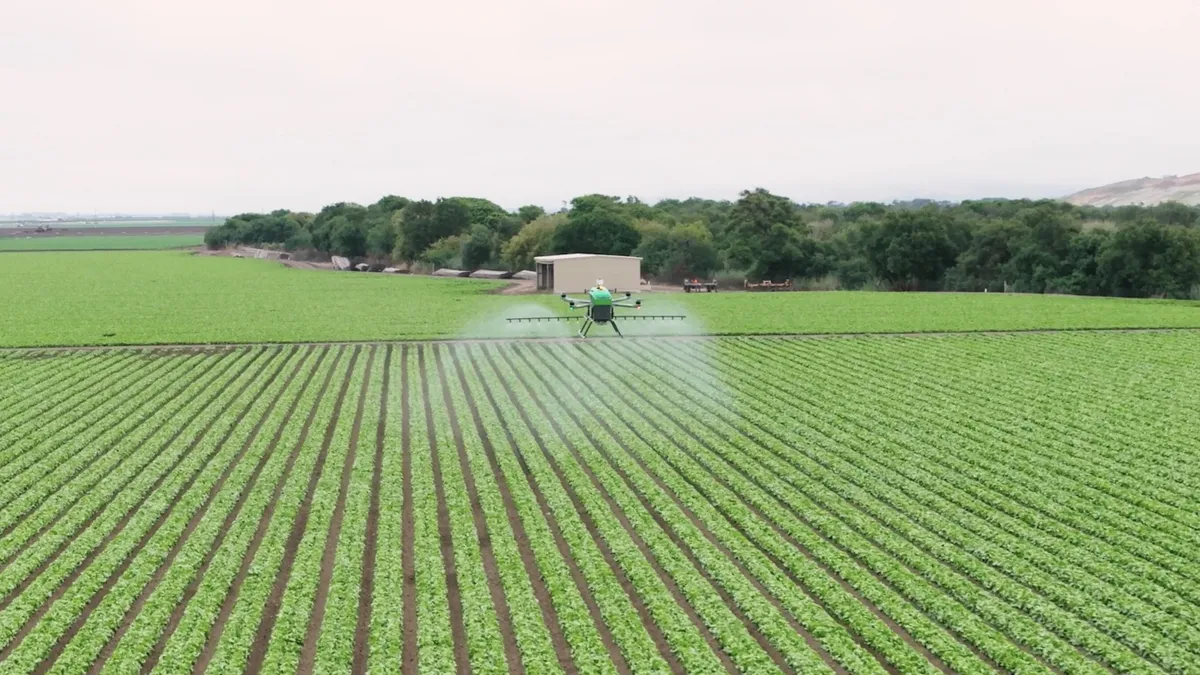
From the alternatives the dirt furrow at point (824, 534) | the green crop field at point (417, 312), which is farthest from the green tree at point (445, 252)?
the dirt furrow at point (824, 534)

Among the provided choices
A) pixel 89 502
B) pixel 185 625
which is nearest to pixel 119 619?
pixel 185 625

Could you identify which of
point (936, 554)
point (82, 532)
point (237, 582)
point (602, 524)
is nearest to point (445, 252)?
point (82, 532)

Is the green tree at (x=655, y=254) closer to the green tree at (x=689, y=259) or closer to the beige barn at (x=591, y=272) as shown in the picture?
the green tree at (x=689, y=259)

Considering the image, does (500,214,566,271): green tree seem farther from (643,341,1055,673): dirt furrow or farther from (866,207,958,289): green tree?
(643,341,1055,673): dirt furrow

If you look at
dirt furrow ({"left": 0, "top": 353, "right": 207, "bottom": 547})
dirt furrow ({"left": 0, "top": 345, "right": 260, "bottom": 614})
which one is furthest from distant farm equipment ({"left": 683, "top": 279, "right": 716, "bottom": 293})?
dirt furrow ({"left": 0, "top": 345, "right": 260, "bottom": 614})

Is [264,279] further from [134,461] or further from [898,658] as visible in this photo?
[898,658]

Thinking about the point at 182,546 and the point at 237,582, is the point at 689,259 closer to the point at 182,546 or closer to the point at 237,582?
the point at 182,546

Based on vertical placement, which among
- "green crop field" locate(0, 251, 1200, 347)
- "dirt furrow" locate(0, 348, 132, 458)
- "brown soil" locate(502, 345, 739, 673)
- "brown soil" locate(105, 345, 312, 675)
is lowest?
"brown soil" locate(105, 345, 312, 675)
